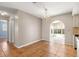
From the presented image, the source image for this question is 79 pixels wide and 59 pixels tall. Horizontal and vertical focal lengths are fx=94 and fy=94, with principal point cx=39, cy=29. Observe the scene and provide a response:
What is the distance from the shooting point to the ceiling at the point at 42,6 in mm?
2389

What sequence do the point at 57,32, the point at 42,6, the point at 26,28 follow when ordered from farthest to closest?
the point at 26,28 < the point at 57,32 < the point at 42,6

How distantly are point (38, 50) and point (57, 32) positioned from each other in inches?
29.0

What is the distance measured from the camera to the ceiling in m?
2.39

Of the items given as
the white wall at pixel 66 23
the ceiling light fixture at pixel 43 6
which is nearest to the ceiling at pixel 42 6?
the ceiling light fixture at pixel 43 6

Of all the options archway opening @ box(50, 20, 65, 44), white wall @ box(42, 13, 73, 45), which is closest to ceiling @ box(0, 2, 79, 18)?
white wall @ box(42, 13, 73, 45)

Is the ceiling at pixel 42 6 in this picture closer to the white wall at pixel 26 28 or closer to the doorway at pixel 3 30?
the white wall at pixel 26 28

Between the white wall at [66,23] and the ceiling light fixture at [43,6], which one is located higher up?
the ceiling light fixture at [43,6]

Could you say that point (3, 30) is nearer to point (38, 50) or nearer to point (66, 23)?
point (38, 50)

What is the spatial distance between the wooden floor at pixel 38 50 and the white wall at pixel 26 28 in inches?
7.0

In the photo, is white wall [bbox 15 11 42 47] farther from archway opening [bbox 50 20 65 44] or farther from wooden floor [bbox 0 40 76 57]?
archway opening [bbox 50 20 65 44]

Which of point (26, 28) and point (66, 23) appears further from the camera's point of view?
point (26, 28)

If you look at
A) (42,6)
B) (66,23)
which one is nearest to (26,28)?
(42,6)

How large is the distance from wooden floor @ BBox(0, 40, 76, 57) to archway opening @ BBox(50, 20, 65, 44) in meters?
0.17

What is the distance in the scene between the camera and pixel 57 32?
104 inches
